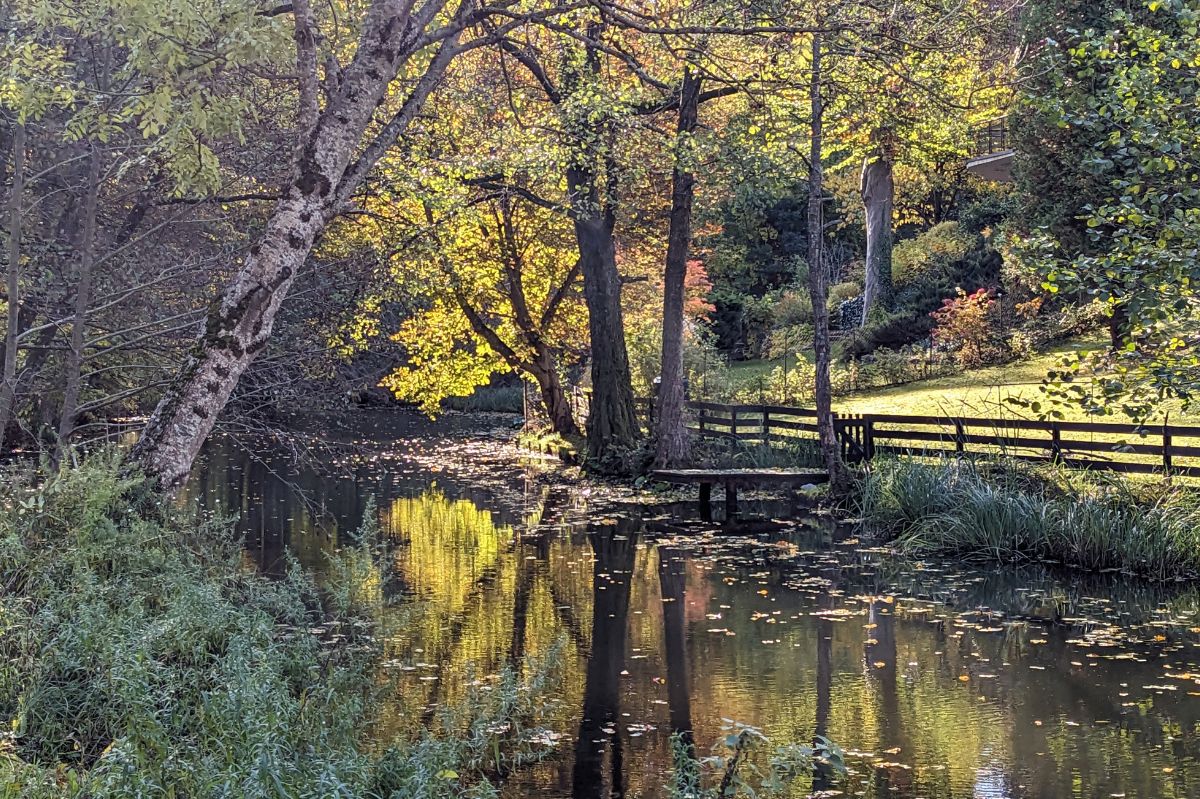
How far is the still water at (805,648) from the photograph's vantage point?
701 centimetres

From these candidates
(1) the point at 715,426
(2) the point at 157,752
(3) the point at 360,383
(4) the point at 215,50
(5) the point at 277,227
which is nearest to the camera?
(2) the point at 157,752

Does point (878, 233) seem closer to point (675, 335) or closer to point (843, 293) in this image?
point (843, 293)

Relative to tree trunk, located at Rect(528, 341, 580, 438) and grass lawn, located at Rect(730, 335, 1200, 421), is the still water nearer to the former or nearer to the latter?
grass lawn, located at Rect(730, 335, 1200, 421)

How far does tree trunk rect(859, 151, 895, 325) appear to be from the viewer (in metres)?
33.7

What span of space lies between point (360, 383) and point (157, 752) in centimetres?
752

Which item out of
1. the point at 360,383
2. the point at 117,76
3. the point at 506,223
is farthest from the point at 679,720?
the point at 506,223

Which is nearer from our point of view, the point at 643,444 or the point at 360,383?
the point at 360,383

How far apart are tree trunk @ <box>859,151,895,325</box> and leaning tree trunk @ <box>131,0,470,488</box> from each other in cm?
2603

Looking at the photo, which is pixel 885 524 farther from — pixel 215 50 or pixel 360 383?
pixel 215 50

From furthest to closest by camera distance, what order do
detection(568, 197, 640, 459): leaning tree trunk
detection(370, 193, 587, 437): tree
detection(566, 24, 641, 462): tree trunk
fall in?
detection(370, 193, 587, 437): tree < detection(568, 197, 640, 459): leaning tree trunk < detection(566, 24, 641, 462): tree trunk

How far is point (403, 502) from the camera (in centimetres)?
1939

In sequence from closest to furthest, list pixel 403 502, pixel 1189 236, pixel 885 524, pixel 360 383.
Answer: pixel 1189 236 < pixel 360 383 < pixel 885 524 < pixel 403 502

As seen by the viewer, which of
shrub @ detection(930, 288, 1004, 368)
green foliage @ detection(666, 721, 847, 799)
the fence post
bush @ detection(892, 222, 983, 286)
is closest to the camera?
green foliage @ detection(666, 721, 847, 799)

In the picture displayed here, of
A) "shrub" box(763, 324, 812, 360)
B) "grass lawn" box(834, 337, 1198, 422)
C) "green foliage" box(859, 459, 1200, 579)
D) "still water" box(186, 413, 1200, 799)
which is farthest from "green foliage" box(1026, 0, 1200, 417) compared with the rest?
"shrub" box(763, 324, 812, 360)
